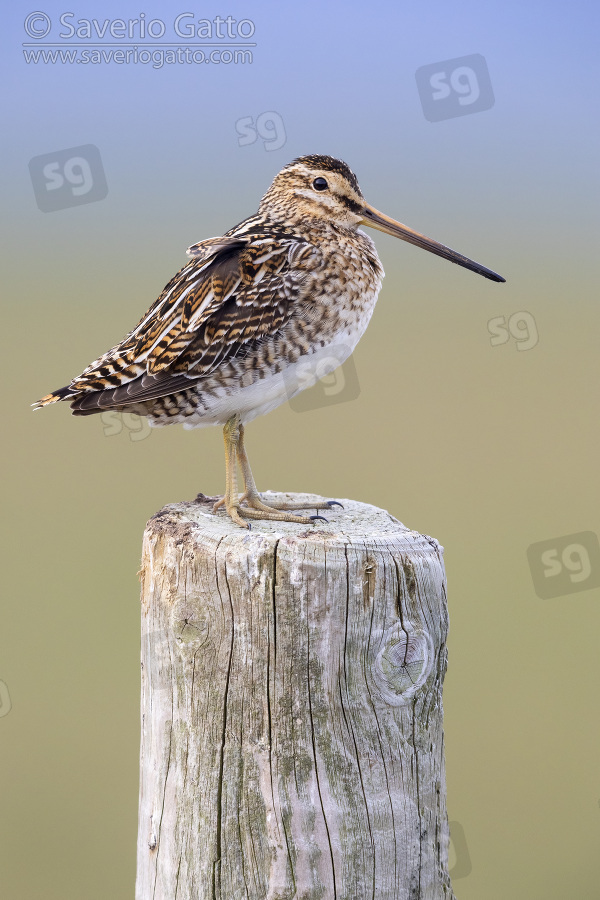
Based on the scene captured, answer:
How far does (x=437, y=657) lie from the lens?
2598mm

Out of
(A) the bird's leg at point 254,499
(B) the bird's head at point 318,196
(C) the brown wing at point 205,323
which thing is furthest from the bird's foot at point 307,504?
(B) the bird's head at point 318,196

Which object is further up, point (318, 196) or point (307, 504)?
point (318, 196)

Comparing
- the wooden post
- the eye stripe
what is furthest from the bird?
the wooden post

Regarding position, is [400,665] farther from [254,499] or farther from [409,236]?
[409,236]

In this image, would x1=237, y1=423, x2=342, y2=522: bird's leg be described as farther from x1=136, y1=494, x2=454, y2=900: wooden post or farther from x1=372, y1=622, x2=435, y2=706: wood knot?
x1=372, y1=622, x2=435, y2=706: wood knot

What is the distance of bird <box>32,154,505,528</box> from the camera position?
3.31 metres

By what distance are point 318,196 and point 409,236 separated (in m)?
0.44

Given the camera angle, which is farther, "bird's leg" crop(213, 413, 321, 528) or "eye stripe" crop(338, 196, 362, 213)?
"eye stripe" crop(338, 196, 362, 213)

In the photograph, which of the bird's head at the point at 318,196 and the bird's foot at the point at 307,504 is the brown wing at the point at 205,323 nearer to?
the bird's head at the point at 318,196

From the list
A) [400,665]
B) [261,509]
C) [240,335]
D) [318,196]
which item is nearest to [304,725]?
[400,665]

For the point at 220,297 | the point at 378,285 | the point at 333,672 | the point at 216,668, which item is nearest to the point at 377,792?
the point at 333,672

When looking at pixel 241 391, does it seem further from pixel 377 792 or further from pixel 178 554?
pixel 377 792

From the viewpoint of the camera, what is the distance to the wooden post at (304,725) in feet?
8.05

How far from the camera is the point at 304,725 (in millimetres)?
2461
